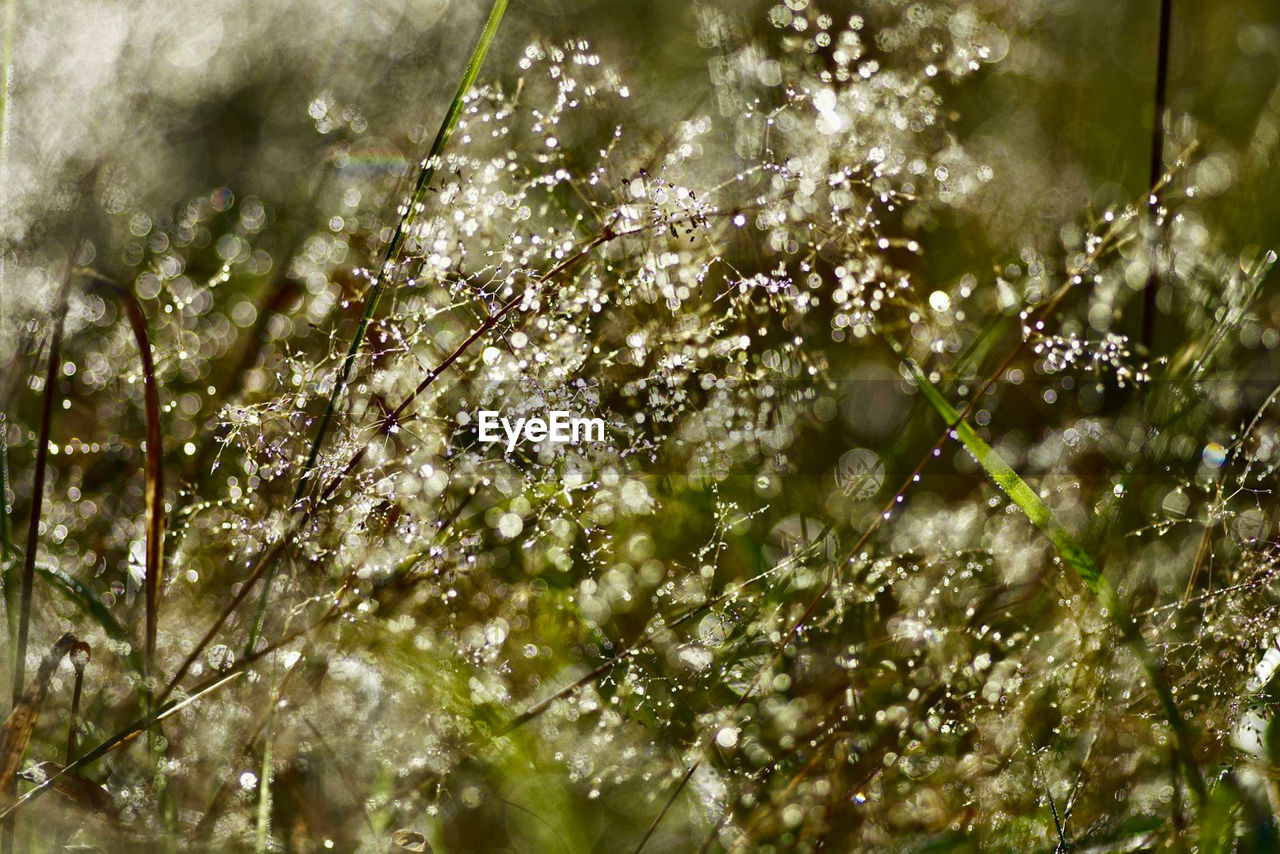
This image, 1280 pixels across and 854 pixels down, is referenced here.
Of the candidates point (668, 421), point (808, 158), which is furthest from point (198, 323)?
point (808, 158)

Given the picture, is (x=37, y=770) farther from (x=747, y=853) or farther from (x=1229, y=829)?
(x=1229, y=829)

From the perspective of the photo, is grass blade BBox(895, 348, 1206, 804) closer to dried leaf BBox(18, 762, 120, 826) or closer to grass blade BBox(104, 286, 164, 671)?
grass blade BBox(104, 286, 164, 671)

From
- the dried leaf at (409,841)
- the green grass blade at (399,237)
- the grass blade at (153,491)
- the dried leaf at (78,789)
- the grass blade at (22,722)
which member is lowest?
the dried leaf at (409,841)

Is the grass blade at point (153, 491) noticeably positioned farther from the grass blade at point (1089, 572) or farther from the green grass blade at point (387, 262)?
the grass blade at point (1089, 572)

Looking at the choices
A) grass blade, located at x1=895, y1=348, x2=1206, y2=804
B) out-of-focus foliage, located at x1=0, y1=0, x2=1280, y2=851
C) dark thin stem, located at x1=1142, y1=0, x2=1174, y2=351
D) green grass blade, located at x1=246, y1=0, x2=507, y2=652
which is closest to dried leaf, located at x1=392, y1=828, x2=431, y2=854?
out-of-focus foliage, located at x1=0, y1=0, x2=1280, y2=851

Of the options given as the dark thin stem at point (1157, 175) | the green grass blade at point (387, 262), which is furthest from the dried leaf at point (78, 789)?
the dark thin stem at point (1157, 175)
